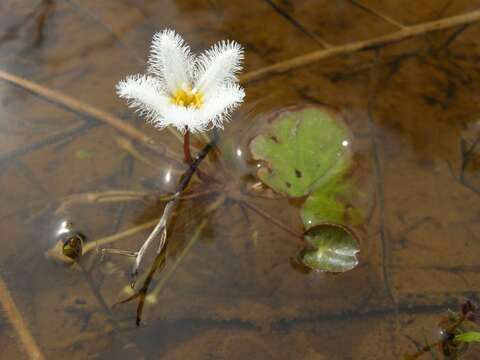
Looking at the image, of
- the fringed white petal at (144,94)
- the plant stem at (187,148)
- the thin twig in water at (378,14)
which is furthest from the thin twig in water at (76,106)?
the thin twig in water at (378,14)

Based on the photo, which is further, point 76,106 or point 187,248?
point 76,106

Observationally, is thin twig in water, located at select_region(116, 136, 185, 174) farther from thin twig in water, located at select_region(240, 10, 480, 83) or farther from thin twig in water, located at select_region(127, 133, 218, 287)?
thin twig in water, located at select_region(240, 10, 480, 83)

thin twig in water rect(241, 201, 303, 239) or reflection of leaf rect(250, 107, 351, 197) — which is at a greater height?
reflection of leaf rect(250, 107, 351, 197)

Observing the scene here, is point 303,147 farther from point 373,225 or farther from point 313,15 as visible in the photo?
point 313,15

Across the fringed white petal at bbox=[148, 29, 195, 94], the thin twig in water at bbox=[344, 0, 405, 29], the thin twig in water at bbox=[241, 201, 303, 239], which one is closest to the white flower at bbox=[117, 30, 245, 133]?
the fringed white petal at bbox=[148, 29, 195, 94]

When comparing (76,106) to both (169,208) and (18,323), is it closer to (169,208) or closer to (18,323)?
(169,208)

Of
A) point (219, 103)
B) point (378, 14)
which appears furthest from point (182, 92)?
point (378, 14)
